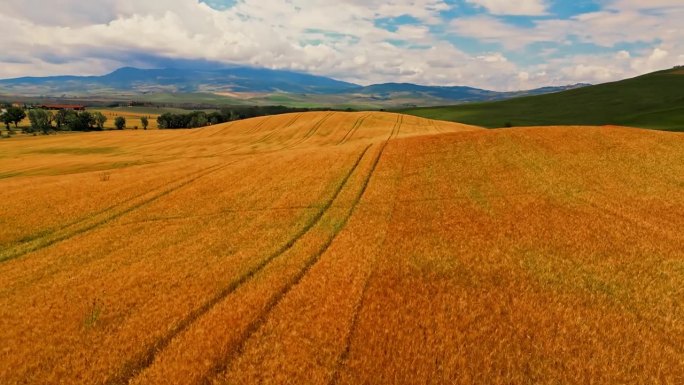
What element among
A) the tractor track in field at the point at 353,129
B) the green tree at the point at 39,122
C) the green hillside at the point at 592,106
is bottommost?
the green tree at the point at 39,122

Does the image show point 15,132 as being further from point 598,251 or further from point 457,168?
point 598,251

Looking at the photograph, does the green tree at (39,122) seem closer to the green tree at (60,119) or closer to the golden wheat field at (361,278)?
the green tree at (60,119)

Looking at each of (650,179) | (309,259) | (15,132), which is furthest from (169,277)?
(15,132)

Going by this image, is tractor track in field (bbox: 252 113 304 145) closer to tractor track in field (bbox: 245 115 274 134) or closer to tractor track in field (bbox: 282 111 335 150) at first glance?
tractor track in field (bbox: 245 115 274 134)

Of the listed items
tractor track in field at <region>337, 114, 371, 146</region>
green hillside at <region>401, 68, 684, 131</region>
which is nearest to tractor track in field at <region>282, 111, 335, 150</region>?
tractor track in field at <region>337, 114, 371, 146</region>

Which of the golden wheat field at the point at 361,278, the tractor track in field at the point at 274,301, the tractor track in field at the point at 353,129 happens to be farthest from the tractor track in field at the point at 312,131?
the tractor track in field at the point at 274,301

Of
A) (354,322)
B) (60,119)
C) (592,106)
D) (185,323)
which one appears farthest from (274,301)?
(60,119)
